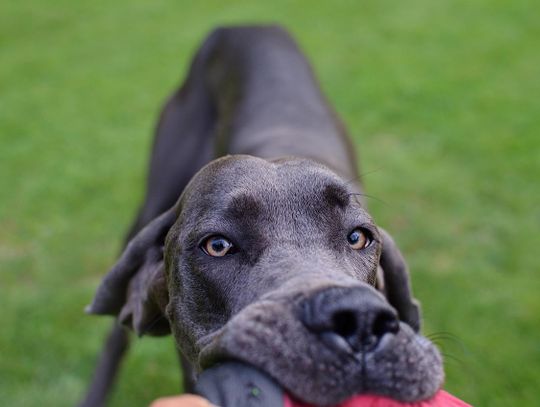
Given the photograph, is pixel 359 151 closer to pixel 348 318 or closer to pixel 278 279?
pixel 278 279

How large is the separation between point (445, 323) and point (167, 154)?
7.91 feet

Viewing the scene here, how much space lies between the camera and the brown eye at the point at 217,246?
2.92 metres

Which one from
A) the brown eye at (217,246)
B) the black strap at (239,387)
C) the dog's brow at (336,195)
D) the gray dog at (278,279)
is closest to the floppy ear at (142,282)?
the gray dog at (278,279)

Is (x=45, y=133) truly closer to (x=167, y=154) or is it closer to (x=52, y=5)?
(x=167, y=154)

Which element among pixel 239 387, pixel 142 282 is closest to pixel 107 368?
pixel 142 282

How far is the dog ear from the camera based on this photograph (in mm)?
3707

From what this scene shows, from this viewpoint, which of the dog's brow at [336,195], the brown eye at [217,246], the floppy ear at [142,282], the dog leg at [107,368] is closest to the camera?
the brown eye at [217,246]

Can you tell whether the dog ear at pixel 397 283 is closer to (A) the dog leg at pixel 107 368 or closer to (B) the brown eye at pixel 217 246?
(B) the brown eye at pixel 217 246

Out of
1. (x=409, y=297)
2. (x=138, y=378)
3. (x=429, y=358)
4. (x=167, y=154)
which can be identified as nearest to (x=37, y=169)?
(x=167, y=154)

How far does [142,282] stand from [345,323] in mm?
1740

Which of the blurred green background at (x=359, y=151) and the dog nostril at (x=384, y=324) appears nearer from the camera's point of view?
the dog nostril at (x=384, y=324)

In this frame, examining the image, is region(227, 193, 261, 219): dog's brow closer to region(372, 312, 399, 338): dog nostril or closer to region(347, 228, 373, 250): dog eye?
region(347, 228, 373, 250): dog eye

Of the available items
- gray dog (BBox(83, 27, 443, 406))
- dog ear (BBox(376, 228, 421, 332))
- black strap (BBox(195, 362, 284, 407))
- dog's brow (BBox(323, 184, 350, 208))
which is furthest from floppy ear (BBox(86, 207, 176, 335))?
black strap (BBox(195, 362, 284, 407))

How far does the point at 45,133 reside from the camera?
26.7ft
